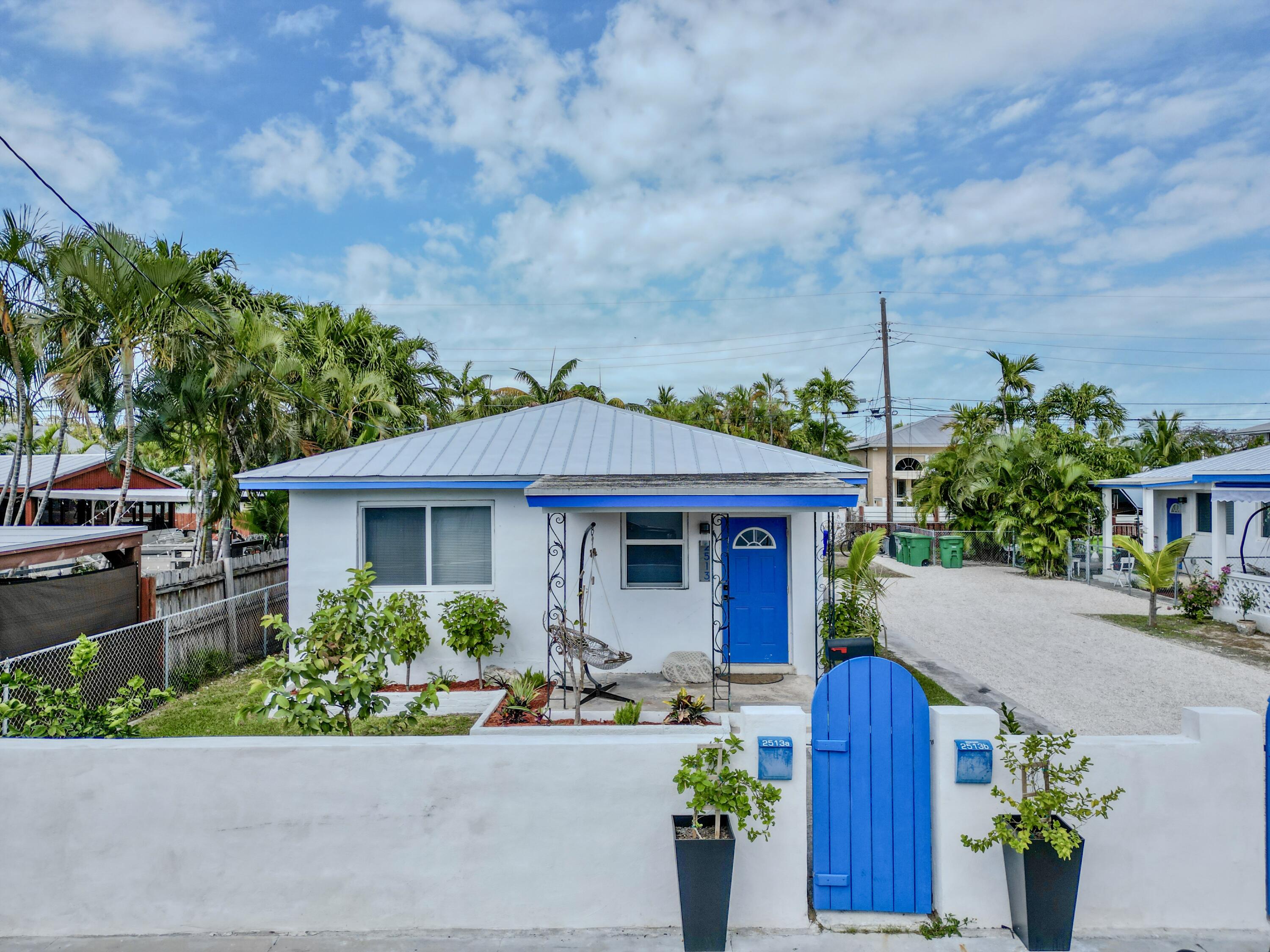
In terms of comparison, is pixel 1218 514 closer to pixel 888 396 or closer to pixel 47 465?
pixel 888 396

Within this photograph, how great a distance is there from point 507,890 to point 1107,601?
18249mm

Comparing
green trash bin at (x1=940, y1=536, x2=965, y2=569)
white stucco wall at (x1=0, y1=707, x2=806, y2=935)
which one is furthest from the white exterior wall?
green trash bin at (x1=940, y1=536, x2=965, y2=569)

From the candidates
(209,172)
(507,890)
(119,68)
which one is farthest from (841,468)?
(209,172)

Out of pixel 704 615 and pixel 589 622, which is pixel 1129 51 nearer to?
pixel 704 615

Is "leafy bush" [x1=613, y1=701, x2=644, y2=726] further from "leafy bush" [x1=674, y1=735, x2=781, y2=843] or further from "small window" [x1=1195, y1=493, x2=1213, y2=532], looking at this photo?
"small window" [x1=1195, y1=493, x2=1213, y2=532]

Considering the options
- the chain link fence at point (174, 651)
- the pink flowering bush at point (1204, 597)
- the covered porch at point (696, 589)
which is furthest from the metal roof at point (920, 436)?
the chain link fence at point (174, 651)

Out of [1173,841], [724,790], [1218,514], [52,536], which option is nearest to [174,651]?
[52,536]

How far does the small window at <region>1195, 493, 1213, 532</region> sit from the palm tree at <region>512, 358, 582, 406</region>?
2209cm

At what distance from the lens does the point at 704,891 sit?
3691 millimetres

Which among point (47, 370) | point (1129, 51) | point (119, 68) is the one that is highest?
point (1129, 51)

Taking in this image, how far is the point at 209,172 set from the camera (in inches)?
464

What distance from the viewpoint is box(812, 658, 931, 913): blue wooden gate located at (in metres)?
3.96

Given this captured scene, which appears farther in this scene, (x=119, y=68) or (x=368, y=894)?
(x=119, y=68)

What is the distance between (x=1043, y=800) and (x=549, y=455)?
24.4 feet
